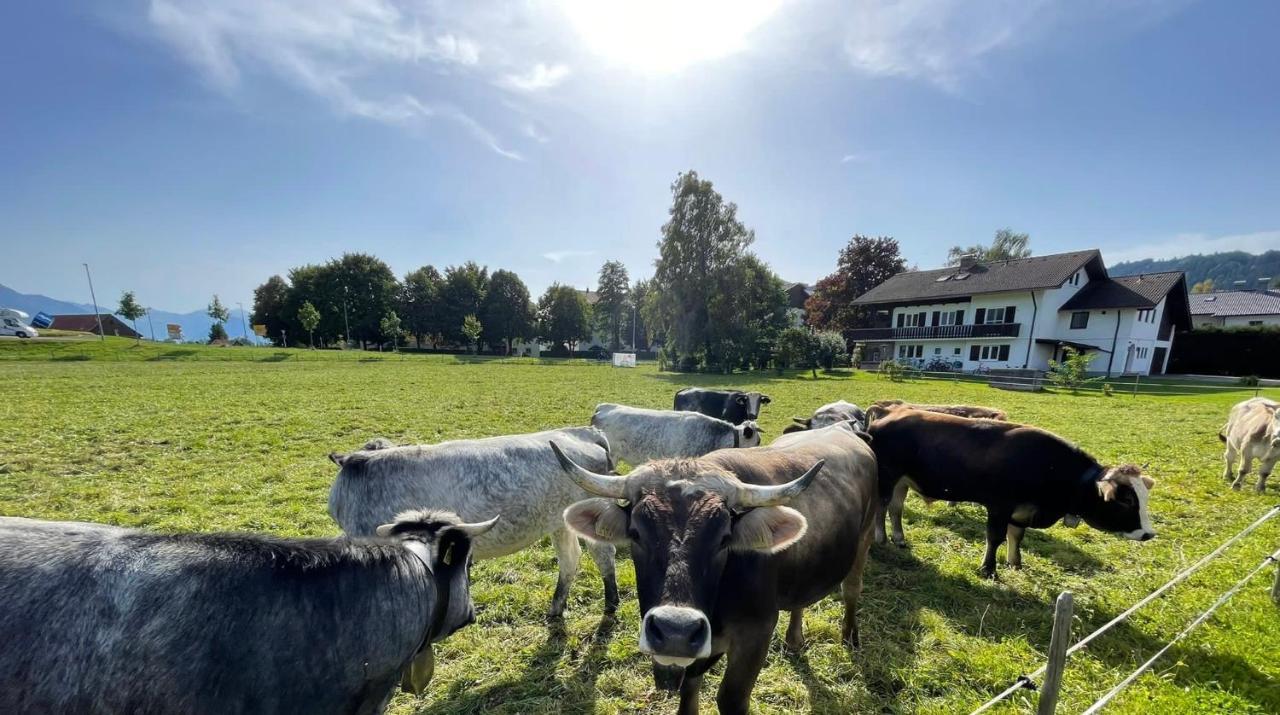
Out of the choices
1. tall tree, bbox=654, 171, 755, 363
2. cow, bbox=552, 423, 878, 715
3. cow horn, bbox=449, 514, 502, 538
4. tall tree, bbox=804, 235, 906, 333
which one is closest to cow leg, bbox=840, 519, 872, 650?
cow, bbox=552, 423, 878, 715

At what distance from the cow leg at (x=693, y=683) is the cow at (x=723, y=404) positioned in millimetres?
8950

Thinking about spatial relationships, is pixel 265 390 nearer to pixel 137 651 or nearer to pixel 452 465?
pixel 452 465

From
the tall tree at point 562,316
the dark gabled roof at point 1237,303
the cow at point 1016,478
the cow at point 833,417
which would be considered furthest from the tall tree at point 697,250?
the dark gabled roof at point 1237,303

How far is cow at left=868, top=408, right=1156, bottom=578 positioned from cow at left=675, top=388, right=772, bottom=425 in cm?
565

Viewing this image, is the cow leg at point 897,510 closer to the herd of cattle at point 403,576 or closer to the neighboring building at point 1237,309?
the herd of cattle at point 403,576

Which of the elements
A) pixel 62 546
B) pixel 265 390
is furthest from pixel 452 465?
pixel 265 390

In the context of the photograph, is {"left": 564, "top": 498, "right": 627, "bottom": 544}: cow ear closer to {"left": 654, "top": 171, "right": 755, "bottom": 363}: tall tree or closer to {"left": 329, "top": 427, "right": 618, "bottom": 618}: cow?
{"left": 329, "top": 427, "right": 618, "bottom": 618}: cow

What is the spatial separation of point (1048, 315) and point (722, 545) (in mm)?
51957

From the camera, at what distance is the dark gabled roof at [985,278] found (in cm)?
4003

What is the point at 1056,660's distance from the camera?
253 cm

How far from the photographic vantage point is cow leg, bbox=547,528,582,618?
16.8 feet

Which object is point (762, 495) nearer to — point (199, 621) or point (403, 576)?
point (403, 576)

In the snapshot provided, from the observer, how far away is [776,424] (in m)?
15.0

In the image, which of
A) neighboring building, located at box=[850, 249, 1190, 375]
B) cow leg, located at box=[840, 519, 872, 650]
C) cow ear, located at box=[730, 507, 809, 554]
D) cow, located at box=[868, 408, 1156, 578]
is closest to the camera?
cow ear, located at box=[730, 507, 809, 554]
